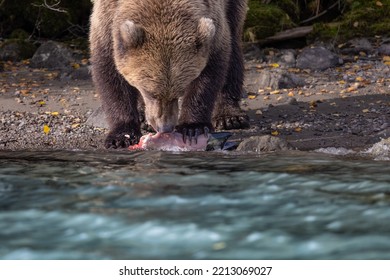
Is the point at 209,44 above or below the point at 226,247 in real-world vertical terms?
above

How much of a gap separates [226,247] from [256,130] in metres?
4.70

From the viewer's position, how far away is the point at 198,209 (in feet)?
16.4

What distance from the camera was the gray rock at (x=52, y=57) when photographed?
12.4 meters

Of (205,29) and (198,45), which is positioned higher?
(205,29)

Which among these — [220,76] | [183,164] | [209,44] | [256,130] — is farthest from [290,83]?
[183,164]

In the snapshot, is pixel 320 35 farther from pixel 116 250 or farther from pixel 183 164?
pixel 116 250

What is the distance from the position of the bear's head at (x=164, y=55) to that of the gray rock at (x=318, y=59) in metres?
4.87

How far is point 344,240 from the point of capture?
4344 millimetres

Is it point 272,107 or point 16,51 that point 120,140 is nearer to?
point 272,107

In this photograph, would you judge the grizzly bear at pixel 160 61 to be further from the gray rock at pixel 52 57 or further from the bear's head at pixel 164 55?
the gray rock at pixel 52 57

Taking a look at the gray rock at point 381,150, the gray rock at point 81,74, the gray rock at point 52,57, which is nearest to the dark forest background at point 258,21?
the gray rock at point 52,57

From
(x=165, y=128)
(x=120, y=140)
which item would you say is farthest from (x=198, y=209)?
(x=120, y=140)

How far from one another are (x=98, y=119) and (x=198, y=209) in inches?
173

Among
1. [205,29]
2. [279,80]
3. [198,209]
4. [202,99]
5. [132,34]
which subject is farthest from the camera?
[279,80]
